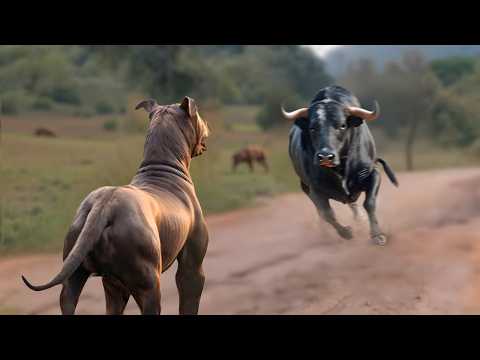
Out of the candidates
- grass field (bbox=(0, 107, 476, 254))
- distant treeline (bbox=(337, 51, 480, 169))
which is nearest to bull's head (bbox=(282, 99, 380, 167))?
distant treeline (bbox=(337, 51, 480, 169))

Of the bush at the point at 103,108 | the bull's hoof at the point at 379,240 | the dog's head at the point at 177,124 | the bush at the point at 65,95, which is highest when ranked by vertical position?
the bush at the point at 65,95

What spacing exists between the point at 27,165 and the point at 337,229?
58.2 feet

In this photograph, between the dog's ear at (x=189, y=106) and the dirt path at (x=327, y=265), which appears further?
the dirt path at (x=327, y=265)

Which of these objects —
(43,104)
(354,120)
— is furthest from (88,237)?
(43,104)

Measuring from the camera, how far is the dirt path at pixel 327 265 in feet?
57.3

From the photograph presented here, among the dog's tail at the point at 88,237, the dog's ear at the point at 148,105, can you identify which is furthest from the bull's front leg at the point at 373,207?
the dog's tail at the point at 88,237

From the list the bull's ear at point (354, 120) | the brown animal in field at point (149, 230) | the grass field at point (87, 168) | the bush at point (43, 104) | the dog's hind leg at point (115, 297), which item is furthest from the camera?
the bush at point (43, 104)

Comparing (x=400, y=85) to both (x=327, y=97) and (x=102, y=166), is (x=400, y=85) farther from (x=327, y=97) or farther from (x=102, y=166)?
(x=327, y=97)

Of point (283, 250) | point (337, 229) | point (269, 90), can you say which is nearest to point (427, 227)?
point (283, 250)

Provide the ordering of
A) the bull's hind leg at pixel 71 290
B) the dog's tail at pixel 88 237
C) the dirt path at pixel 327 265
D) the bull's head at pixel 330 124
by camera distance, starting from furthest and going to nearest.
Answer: the dirt path at pixel 327 265 < the bull's head at pixel 330 124 < the bull's hind leg at pixel 71 290 < the dog's tail at pixel 88 237

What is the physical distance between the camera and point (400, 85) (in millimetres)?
18406

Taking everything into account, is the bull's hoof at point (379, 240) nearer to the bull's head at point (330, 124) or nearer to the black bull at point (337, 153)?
the black bull at point (337, 153)

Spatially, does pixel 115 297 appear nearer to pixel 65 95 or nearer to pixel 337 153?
pixel 337 153

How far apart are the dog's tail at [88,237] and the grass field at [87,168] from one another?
11.8 meters
